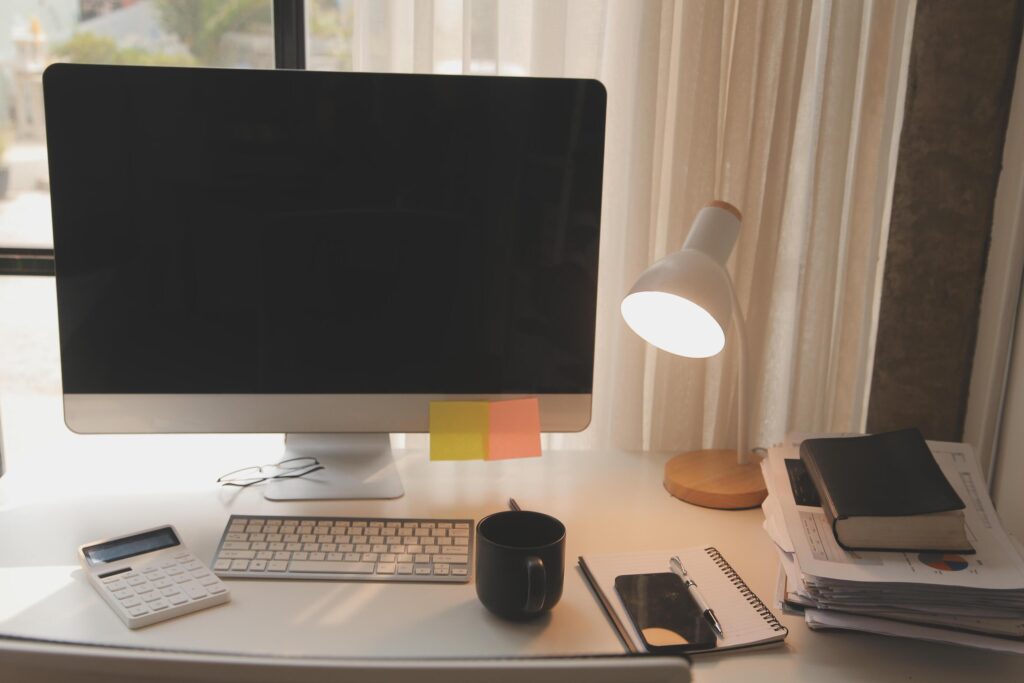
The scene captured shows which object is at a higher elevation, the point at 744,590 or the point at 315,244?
the point at 315,244

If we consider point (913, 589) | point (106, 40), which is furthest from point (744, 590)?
point (106, 40)

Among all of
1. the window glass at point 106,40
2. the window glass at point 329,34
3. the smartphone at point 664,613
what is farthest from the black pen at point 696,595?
the window glass at point 106,40

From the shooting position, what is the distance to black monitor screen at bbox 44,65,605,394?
1.03m

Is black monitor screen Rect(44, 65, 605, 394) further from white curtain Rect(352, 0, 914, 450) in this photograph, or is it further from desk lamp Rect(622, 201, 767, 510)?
white curtain Rect(352, 0, 914, 450)

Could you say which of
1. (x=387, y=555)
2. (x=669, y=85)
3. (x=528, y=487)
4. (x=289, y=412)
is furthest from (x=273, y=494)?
(x=669, y=85)

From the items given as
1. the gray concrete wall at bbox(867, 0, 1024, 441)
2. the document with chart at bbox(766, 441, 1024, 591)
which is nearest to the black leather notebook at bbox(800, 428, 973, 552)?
the document with chart at bbox(766, 441, 1024, 591)

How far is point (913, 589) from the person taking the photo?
0.84m

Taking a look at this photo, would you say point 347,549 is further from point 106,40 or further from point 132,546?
point 106,40

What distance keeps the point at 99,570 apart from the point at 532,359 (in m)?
0.56

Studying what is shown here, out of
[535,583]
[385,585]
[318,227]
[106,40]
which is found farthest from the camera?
[106,40]

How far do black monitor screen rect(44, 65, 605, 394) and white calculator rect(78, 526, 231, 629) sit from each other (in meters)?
0.21

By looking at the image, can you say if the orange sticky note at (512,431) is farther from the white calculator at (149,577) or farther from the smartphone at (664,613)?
the white calculator at (149,577)

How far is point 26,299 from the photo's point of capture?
168 centimetres

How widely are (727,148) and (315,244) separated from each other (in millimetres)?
672
